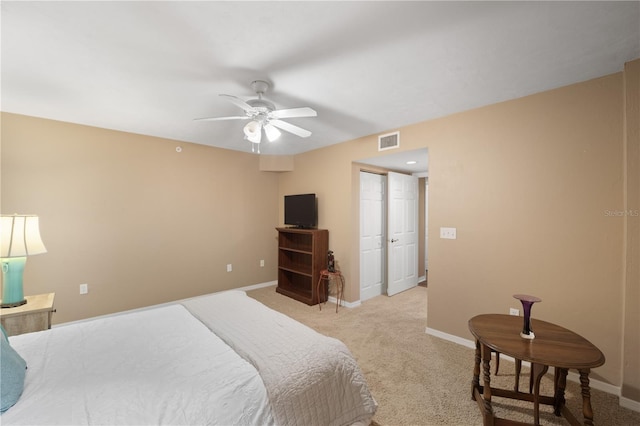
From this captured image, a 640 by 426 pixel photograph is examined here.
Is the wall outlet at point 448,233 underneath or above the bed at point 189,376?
above

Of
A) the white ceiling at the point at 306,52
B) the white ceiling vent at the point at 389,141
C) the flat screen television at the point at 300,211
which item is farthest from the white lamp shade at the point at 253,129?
the flat screen television at the point at 300,211

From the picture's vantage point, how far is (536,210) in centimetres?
241

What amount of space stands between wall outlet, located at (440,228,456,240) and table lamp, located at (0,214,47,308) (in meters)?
3.84

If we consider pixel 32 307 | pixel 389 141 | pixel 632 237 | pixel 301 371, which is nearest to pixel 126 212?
pixel 32 307

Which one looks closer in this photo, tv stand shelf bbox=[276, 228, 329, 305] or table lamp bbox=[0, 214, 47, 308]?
table lamp bbox=[0, 214, 47, 308]

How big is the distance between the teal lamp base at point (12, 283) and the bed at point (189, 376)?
890 mm

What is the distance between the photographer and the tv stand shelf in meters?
4.10

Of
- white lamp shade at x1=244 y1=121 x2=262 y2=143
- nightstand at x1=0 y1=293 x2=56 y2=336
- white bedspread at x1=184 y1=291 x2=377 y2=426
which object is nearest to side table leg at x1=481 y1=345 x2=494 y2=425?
white bedspread at x1=184 y1=291 x2=377 y2=426

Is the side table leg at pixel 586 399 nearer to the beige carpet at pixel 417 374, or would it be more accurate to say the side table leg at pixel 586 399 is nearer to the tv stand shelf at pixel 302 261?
the beige carpet at pixel 417 374

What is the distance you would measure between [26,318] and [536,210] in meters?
4.42

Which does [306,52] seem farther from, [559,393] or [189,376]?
[559,393]

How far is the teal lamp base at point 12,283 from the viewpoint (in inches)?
87.1

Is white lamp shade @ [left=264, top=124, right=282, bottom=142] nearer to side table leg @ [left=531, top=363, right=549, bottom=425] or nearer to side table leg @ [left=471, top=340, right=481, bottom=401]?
side table leg @ [left=471, top=340, right=481, bottom=401]

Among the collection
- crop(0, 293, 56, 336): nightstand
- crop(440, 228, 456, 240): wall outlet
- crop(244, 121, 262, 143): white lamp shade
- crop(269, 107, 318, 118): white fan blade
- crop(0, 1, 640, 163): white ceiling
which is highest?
crop(0, 1, 640, 163): white ceiling
